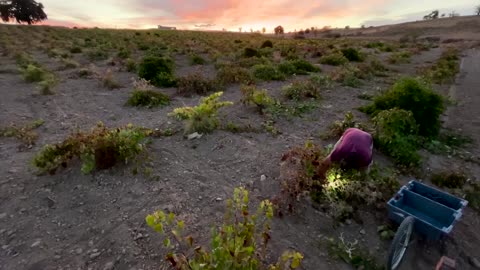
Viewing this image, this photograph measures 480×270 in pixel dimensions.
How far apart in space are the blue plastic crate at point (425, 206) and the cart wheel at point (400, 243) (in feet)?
0.65

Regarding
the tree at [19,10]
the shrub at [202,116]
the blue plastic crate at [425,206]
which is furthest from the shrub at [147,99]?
the tree at [19,10]

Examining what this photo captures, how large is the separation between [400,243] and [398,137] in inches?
93.1

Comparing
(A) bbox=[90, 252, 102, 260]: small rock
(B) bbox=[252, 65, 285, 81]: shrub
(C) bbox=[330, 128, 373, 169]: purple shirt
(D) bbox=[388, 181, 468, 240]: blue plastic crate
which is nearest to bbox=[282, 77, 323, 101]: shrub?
(B) bbox=[252, 65, 285, 81]: shrub

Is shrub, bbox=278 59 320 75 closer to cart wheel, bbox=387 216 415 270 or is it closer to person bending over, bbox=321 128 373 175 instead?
person bending over, bbox=321 128 373 175

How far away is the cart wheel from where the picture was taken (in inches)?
109

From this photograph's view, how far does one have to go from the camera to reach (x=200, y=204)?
11.7 ft

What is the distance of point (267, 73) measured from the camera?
10.6 m

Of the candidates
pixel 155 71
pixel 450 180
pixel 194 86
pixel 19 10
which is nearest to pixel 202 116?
pixel 194 86

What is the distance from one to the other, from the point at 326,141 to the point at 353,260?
2.66 meters

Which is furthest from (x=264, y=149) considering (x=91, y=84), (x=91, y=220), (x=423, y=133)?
(x=91, y=84)

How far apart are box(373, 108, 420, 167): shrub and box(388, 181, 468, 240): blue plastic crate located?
1.03 m

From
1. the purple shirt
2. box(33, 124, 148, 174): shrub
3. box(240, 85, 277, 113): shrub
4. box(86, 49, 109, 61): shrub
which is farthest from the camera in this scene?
box(86, 49, 109, 61): shrub

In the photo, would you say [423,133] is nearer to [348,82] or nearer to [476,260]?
[476,260]

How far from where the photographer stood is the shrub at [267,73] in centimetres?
1044
